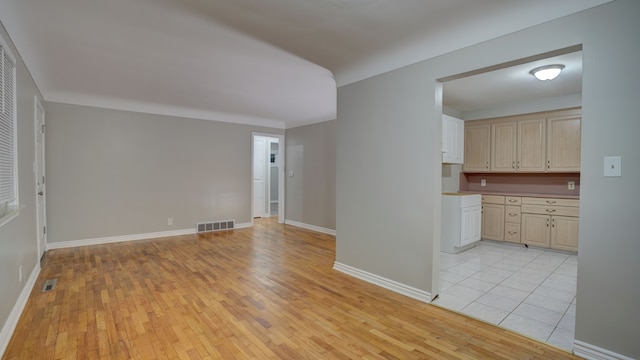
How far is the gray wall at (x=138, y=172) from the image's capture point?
4598 millimetres

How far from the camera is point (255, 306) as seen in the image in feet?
8.73

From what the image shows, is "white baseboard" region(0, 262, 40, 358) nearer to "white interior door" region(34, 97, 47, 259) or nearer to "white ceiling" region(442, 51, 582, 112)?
"white interior door" region(34, 97, 47, 259)

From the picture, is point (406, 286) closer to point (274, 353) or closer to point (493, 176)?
point (274, 353)

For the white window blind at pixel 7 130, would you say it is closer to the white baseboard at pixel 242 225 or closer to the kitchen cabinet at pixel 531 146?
the white baseboard at pixel 242 225

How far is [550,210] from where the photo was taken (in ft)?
15.2

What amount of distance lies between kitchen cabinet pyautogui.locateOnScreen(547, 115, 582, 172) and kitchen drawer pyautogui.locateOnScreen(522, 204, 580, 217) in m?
0.61

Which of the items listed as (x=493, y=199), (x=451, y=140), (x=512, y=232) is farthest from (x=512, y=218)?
(x=451, y=140)

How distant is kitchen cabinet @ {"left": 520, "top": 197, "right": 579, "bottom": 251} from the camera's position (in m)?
4.44

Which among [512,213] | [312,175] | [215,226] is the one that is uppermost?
[312,175]

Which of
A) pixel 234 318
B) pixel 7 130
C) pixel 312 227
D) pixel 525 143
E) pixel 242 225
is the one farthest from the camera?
pixel 242 225

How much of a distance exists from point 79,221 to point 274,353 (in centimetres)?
457

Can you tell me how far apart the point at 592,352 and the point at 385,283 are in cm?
162

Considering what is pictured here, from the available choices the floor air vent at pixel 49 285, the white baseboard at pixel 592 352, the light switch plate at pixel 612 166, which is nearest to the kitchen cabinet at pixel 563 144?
the light switch plate at pixel 612 166

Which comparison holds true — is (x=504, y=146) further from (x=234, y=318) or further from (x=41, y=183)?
(x=41, y=183)
